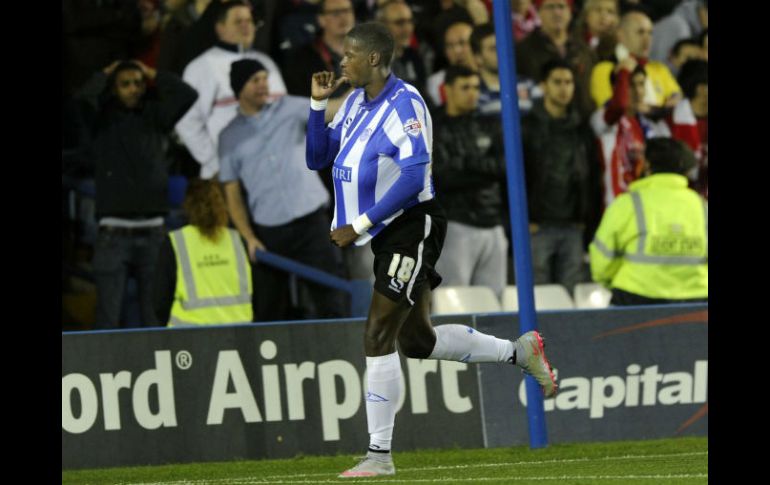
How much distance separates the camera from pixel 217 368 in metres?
9.82

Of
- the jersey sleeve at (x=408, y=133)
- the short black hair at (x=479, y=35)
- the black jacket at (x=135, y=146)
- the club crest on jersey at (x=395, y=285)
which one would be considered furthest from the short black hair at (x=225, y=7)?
the club crest on jersey at (x=395, y=285)

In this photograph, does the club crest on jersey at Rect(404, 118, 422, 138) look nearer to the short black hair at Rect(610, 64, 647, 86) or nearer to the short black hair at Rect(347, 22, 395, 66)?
the short black hair at Rect(347, 22, 395, 66)

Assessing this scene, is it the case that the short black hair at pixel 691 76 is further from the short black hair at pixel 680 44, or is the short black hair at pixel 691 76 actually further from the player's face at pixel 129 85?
the player's face at pixel 129 85

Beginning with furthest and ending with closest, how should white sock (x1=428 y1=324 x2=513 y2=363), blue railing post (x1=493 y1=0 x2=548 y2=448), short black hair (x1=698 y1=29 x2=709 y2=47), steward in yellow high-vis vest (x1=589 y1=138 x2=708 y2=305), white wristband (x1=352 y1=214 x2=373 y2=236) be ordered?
short black hair (x1=698 y1=29 x2=709 y2=47)
steward in yellow high-vis vest (x1=589 y1=138 x2=708 y2=305)
blue railing post (x1=493 y1=0 x2=548 y2=448)
white sock (x1=428 y1=324 x2=513 y2=363)
white wristband (x1=352 y1=214 x2=373 y2=236)

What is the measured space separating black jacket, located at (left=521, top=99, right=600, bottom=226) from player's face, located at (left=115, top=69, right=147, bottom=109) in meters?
3.06

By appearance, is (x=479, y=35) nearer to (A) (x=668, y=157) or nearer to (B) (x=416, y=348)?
(A) (x=668, y=157)

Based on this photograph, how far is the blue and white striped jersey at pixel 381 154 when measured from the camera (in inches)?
297

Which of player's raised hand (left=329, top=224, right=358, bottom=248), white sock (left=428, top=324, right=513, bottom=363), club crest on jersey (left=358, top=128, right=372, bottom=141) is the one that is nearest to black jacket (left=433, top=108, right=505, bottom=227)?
white sock (left=428, top=324, right=513, bottom=363)

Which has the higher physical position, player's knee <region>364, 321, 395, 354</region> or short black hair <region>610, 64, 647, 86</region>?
short black hair <region>610, 64, 647, 86</region>

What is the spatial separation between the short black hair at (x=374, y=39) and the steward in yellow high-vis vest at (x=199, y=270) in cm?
309

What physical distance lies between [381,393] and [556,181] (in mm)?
5014

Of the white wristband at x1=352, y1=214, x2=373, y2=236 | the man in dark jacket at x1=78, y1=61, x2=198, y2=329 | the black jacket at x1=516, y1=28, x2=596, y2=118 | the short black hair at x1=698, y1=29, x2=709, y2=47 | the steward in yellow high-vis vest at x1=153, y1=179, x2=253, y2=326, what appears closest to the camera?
the white wristband at x1=352, y1=214, x2=373, y2=236

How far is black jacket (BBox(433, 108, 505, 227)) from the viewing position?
11867mm
